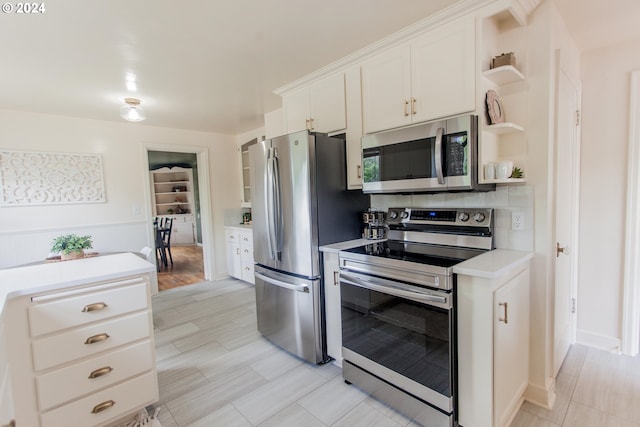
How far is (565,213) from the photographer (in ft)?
7.07

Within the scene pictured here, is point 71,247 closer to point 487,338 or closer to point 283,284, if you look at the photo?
point 283,284

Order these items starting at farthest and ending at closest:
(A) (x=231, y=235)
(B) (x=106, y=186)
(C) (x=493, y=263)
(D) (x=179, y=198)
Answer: (D) (x=179, y=198)
(A) (x=231, y=235)
(B) (x=106, y=186)
(C) (x=493, y=263)

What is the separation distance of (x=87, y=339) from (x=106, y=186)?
2961 millimetres

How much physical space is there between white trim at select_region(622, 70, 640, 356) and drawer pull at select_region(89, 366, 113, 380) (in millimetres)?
3540

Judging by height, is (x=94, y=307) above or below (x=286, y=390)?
above

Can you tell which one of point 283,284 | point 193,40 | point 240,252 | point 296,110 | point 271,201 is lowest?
point 240,252

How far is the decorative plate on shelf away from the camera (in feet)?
5.83

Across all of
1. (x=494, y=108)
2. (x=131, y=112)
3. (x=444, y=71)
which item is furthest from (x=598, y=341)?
(x=131, y=112)

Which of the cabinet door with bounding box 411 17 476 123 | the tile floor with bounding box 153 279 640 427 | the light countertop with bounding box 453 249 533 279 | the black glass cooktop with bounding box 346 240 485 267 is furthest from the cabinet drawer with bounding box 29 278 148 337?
the cabinet door with bounding box 411 17 476 123

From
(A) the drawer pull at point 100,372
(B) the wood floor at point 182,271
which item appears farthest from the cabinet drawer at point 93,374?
(B) the wood floor at point 182,271

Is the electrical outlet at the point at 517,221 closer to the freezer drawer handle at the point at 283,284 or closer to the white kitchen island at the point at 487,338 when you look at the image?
the white kitchen island at the point at 487,338

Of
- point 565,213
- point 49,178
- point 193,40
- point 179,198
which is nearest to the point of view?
point 193,40

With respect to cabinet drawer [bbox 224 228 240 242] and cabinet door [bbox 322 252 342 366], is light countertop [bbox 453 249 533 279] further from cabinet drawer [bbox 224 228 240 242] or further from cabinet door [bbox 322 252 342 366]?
cabinet drawer [bbox 224 228 240 242]

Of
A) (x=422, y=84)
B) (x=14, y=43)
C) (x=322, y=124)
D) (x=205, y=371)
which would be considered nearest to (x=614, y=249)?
(x=422, y=84)
